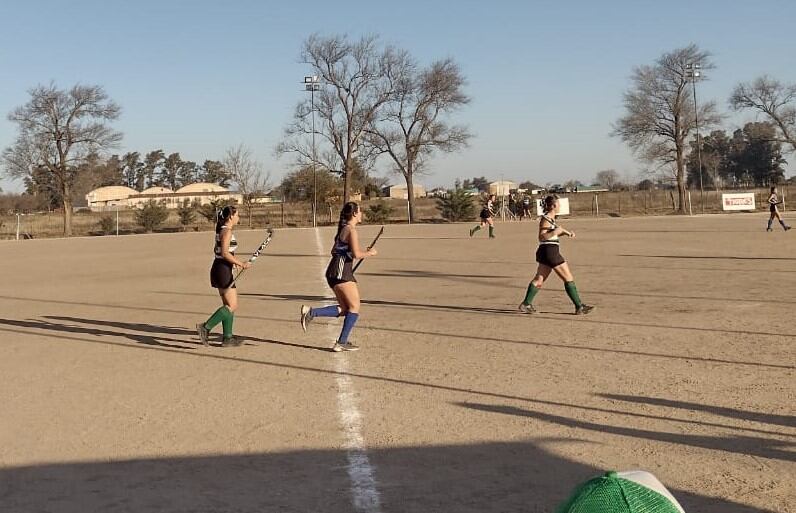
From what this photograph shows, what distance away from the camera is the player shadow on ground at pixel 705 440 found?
479 cm

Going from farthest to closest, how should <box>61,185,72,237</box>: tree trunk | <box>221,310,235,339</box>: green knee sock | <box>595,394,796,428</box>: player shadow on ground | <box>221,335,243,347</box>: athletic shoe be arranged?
<box>61,185,72,237</box>: tree trunk
<box>221,335,243,347</box>: athletic shoe
<box>221,310,235,339</box>: green knee sock
<box>595,394,796,428</box>: player shadow on ground

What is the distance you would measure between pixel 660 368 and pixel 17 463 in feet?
17.8

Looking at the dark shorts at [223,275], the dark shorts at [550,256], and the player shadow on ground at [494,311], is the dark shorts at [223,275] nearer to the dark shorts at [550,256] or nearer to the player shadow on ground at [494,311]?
the player shadow on ground at [494,311]

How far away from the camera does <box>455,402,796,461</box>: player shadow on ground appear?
189 inches

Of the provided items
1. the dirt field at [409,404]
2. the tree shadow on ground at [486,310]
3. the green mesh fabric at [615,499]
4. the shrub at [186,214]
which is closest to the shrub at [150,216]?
the shrub at [186,214]

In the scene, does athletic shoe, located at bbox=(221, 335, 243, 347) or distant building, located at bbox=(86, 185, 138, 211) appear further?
distant building, located at bbox=(86, 185, 138, 211)

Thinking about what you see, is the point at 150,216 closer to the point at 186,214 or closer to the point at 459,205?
the point at 186,214

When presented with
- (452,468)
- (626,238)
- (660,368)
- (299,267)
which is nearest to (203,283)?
(299,267)

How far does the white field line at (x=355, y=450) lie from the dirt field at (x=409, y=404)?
2cm

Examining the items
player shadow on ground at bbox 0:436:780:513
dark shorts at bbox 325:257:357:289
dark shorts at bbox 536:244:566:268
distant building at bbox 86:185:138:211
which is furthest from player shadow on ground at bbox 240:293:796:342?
distant building at bbox 86:185:138:211

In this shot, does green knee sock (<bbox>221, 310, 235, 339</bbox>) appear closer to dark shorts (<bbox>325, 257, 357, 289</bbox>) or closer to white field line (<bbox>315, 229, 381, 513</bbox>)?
dark shorts (<bbox>325, 257, 357, 289</bbox>)

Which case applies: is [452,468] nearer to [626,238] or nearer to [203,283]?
[203,283]

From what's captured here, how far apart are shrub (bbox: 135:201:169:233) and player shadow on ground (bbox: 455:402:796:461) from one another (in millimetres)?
55554

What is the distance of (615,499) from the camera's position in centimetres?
176
